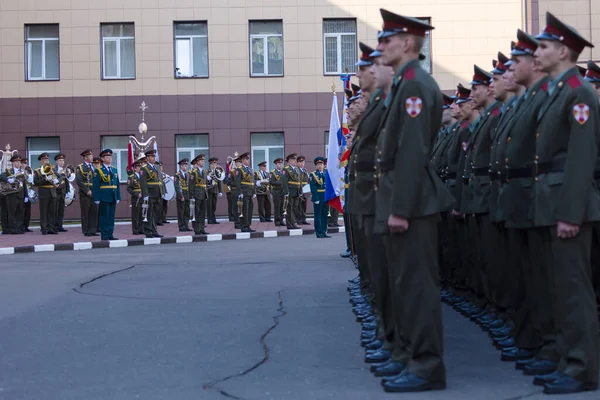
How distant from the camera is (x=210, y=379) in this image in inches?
224

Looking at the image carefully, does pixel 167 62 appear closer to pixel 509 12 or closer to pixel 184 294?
pixel 509 12

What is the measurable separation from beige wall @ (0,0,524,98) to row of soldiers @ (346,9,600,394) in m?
25.2

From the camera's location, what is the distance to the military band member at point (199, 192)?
22.8 meters

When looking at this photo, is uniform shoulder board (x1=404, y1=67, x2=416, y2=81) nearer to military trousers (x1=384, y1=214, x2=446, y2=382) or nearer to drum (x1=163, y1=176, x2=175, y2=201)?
military trousers (x1=384, y1=214, x2=446, y2=382)

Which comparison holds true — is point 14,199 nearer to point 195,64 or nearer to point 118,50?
point 118,50

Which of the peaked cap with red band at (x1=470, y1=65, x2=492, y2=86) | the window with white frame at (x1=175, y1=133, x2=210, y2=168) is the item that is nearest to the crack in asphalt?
the peaked cap with red band at (x1=470, y1=65, x2=492, y2=86)

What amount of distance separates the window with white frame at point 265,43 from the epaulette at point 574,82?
26.7 m

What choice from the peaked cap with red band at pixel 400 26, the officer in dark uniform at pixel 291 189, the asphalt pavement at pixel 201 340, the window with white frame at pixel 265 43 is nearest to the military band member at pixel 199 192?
the officer in dark uniform at pixel 291 189

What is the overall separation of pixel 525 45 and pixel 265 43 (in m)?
26.0

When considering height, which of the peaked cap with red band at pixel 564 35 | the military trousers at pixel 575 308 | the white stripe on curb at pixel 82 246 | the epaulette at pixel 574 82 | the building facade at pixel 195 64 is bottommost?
the white stripe on curb at pixel 82 246

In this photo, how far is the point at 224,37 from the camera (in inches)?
1236

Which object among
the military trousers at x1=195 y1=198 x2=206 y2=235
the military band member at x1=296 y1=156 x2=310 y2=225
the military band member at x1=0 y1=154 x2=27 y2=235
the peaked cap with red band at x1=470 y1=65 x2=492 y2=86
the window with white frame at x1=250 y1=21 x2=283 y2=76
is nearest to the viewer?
the peaked cap with red band at x1=470 y1=65 x2=492 y2=86

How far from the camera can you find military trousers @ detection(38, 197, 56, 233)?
927 inches

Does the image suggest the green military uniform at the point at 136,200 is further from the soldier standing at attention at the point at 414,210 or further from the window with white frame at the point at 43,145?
the soldier standing at attention at the point at 414,210
